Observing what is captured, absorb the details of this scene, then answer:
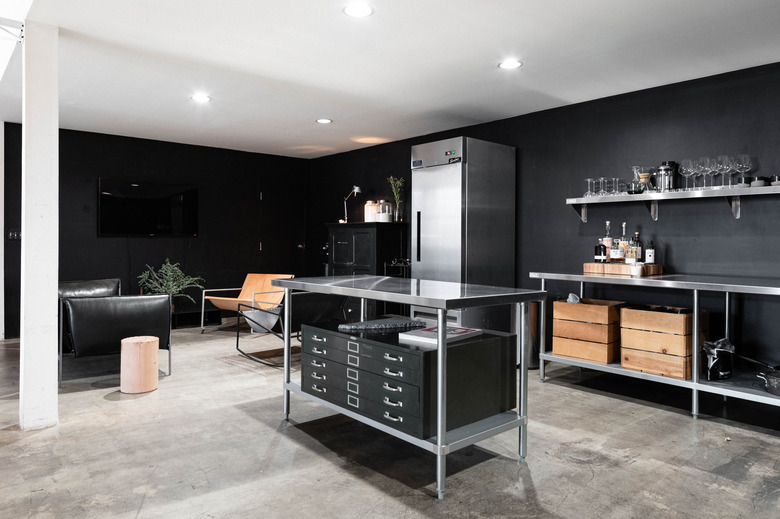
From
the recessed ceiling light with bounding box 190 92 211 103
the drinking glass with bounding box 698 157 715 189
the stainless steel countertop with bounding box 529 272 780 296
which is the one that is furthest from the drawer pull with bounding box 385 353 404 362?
the recessed ceiling light with bounding box 190 92 211 103

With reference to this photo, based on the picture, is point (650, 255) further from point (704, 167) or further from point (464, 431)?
point (464, 431)

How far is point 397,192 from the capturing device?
22.9ft

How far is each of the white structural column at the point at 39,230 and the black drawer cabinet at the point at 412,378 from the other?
1724 millimetres

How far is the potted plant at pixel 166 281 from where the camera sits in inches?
275

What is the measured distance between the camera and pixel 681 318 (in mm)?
3744

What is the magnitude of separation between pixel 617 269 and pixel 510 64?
1.86 m

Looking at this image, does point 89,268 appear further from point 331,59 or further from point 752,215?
point 752,215

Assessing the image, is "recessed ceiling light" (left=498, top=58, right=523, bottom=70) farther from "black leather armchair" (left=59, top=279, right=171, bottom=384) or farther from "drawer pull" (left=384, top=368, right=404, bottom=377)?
"black leather armchair" (left=59, top=279, right=171, bottom=384)

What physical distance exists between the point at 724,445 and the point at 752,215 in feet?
6.16

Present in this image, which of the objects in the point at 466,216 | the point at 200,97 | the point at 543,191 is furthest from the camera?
the point at 543,191

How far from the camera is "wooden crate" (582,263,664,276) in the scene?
432cm

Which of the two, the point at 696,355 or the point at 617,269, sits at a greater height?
the point at 617,269

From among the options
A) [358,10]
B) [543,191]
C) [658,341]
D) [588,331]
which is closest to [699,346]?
[658,341]

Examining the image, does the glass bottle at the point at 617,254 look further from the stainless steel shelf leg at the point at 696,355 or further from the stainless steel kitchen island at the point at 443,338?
the stainless steel kitchen island at the point at 443,338
